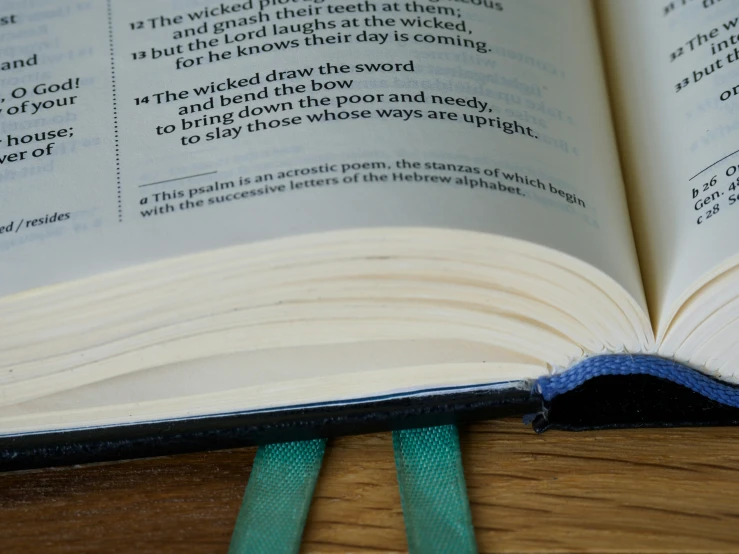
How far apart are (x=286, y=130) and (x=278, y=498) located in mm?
225

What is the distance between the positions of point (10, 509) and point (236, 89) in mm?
301

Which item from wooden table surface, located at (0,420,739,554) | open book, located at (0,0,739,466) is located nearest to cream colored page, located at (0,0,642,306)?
open book, located at (0,0,739,466)

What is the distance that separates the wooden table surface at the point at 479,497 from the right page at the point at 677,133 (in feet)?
0.30

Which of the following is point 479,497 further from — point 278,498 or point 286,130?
point 286,130

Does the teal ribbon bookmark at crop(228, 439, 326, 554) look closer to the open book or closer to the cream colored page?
the open book

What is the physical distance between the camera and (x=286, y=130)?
1.70ft

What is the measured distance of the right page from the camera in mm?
515

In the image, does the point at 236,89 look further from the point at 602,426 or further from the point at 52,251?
the point at 602,426

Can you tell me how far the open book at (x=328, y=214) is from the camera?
0.49m

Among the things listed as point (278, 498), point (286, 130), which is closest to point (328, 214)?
point (286, 130)

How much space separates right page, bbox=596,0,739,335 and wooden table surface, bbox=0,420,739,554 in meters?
0.09

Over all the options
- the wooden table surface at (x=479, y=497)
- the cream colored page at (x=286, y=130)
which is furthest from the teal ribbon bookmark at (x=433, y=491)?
the cream colored page at (x=286, y=130)

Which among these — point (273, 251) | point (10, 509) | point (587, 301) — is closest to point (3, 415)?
point (10, 509)

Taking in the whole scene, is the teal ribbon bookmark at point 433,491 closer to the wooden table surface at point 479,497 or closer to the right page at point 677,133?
the wooden table surface at point 479,497
